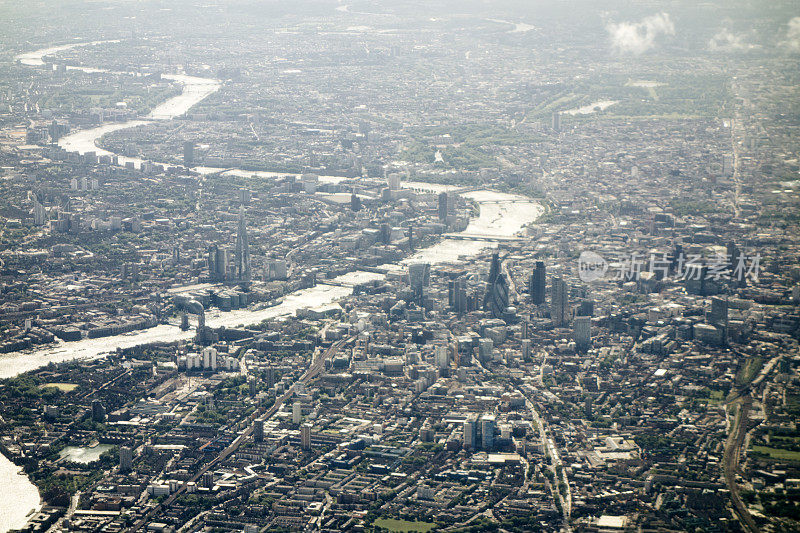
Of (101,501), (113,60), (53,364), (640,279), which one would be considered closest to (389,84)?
(113,60)

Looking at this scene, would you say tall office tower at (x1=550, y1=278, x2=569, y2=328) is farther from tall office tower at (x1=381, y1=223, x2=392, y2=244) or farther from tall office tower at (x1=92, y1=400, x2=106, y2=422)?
tall office tower at (x1=92, y1=400, x2=106, y2=422)

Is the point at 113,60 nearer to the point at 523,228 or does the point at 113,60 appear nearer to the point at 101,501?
the point at 523,228

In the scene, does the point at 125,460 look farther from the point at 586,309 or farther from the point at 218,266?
the point at 218,266

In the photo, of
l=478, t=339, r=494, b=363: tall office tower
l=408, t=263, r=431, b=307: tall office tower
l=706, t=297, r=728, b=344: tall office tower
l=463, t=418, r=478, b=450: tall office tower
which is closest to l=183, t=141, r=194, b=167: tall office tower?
l=408, t=263, r=431, b=307: tall office tower

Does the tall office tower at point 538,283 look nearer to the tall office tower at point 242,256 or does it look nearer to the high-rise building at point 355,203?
the tall office tower at point 242,256

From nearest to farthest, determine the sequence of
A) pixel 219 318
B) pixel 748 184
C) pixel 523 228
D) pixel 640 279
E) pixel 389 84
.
→ pixel 219 318
pixel 640 279
pixel 523 228
pixel 748 184
pixel 389 84

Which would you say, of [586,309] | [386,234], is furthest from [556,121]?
[586,309]
